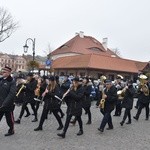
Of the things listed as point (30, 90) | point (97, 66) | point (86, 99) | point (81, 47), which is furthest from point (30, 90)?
point (81, 47)

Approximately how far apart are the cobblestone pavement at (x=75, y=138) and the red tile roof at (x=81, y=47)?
53583 millimetres

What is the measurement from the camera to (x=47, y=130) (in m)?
9.98

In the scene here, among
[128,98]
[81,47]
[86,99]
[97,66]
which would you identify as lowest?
[86,99]

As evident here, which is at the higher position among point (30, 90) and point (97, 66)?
point (97, 66)

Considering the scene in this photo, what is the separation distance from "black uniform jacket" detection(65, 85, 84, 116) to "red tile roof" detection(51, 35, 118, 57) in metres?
54.9

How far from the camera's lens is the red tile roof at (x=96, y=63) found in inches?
1724

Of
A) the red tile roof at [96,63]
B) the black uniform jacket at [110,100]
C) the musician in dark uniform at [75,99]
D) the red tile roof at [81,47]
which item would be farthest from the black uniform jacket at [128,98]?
the red tile roof at [81,47]

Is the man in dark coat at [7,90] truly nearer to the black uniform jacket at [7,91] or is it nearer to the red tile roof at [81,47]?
the black uniform jacket at [7,91]

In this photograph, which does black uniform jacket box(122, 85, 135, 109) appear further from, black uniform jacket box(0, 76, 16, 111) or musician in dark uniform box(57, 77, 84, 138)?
black uniform jacket box(0, 76, 16, 111)

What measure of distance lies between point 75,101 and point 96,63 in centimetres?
3490

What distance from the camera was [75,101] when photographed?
924 centimetres

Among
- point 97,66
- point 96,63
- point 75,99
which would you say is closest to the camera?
point 75,99

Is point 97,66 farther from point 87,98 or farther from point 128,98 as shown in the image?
point 128,98

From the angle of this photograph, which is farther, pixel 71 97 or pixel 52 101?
pixel 52 101
